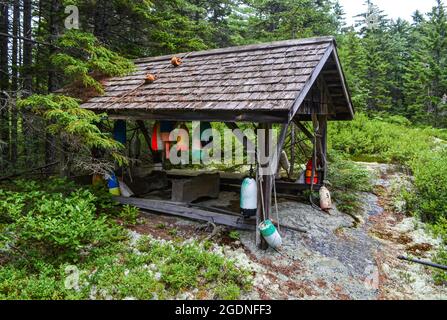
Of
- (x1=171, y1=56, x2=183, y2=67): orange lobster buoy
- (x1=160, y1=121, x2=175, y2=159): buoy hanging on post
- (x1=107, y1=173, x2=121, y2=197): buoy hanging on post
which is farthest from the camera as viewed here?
(x1=171, y1=56, x2=183, y2=67): orange lobster buoy

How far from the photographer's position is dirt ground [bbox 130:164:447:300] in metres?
4.62

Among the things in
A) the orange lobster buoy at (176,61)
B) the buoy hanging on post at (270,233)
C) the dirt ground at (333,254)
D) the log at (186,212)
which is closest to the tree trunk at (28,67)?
the log at (186,212)

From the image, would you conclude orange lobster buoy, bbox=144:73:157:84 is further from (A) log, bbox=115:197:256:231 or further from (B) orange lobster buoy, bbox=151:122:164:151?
(A) log, bbox=115:197:256:231

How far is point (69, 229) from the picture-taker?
4660mm

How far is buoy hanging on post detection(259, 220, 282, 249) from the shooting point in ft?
17.1

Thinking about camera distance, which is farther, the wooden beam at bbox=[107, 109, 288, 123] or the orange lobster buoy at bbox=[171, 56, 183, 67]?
the orange lobster buoy at bbox=[171, 56, 183, 67]

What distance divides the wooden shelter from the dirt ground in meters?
0.62

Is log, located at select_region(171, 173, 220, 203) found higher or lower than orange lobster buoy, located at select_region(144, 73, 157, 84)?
lower

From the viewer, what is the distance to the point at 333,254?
5.51 metres

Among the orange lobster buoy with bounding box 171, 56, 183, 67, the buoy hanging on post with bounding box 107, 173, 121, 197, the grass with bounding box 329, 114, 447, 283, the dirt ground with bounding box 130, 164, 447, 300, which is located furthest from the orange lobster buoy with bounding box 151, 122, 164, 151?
the grass with bounding box 329, 114, 447, 283

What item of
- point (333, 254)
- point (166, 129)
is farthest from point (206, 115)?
point (333, 254)

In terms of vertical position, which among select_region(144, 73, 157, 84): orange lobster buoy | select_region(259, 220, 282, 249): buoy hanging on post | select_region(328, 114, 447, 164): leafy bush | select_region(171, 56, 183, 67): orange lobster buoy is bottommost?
select_region(259, 220, 282, 249): buoy hanging on post

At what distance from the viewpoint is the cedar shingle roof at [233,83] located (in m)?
5.16

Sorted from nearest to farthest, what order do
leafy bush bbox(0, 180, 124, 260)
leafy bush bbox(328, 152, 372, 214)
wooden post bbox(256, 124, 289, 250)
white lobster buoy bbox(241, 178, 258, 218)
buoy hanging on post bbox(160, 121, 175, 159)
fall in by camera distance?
leafy bush bbox(0, 180, 124, 260)
wooden post bbox(256, 124, 289, 250)
white lobster buoy bbox(241, 178, 258, 218)
buoy hanging on post bbox(160, 121, 175, 159)
leafy bush bbox(328, 152, 372, 214)
